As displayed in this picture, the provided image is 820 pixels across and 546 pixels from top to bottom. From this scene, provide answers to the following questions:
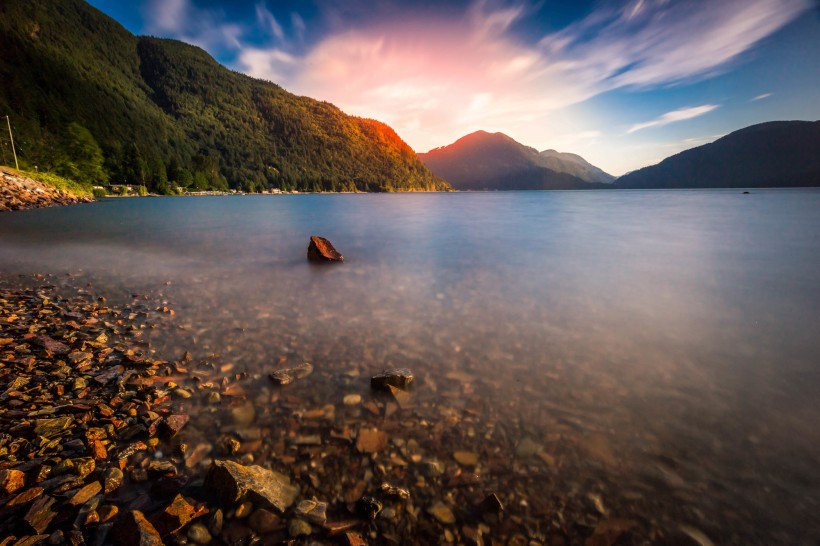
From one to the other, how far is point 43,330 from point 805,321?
59.0ft

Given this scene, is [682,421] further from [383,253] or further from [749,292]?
[383,253]

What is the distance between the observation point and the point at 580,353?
6918 mm

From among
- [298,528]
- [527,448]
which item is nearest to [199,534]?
[298,528]

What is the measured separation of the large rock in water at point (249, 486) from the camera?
3354mm

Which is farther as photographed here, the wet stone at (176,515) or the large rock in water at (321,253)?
the large rock in water at (321,253)

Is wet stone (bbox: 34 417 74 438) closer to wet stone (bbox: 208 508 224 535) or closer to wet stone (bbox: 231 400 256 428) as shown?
wet stone (bbox: 231 400 256 428)

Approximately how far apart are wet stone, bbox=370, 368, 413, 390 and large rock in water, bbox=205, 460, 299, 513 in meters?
2.06

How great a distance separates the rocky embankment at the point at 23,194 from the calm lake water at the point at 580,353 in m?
34.4

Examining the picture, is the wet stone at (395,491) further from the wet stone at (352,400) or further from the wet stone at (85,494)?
the wet stone at (85,494)

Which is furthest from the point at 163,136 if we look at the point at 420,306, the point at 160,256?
the point at 420,306

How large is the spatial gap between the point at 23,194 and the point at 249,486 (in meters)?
60.0

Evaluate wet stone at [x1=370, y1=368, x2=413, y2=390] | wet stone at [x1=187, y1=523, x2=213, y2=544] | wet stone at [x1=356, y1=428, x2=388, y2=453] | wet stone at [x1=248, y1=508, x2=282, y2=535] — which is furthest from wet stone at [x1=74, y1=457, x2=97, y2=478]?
wet stone at [x1=370, y1=368, x2=413, y2=390]

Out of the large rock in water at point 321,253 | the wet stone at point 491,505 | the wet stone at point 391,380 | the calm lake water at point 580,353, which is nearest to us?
the wet stone at point 491,505

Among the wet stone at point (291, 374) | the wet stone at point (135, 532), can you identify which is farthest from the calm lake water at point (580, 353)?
the wet stone at point (135, 532)
